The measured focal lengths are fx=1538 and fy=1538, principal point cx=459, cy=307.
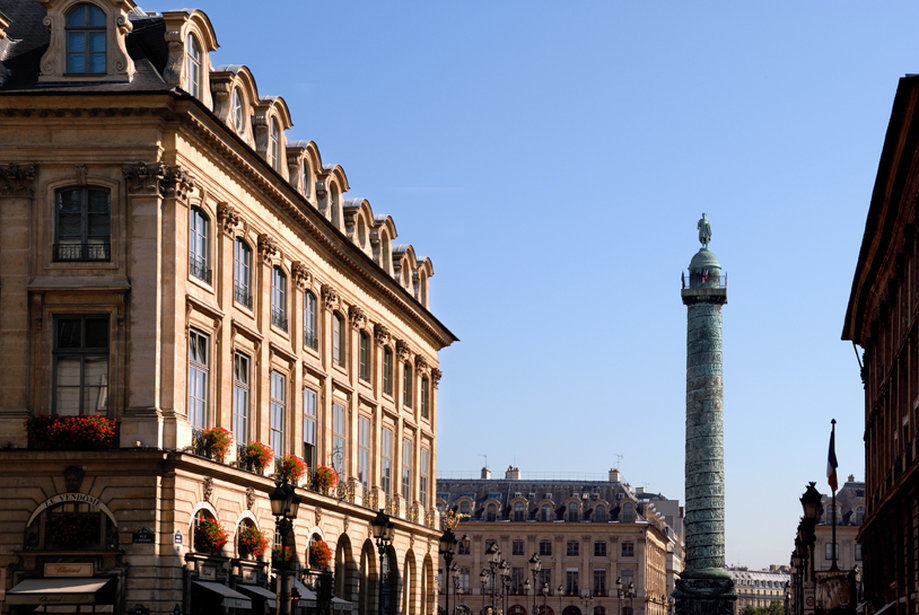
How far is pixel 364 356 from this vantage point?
193 feet

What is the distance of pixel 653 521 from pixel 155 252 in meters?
129

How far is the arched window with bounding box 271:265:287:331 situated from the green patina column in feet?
200

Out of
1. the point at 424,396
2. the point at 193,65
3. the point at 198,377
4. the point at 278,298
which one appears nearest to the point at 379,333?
the point at 424,396

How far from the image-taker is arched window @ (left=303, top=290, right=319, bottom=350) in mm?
50175

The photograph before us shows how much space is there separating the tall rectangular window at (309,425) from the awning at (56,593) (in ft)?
48.7

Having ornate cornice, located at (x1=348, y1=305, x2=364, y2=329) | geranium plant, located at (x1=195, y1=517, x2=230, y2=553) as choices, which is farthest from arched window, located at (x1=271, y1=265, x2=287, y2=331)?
geranium plant, located at (x1=195, y1=517, x2=230, y2=553)

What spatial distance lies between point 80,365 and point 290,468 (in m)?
10.6

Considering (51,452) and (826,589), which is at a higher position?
(51,452)

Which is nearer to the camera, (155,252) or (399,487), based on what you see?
(155,252)

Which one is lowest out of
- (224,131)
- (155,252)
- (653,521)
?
(653,521)

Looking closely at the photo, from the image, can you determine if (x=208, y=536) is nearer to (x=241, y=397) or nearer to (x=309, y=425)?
(x=241, y=397)

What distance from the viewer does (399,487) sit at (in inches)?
2489

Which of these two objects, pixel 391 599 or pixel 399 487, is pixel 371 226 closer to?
pixel 399 487

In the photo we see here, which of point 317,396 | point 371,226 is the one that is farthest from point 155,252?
point 371,226
